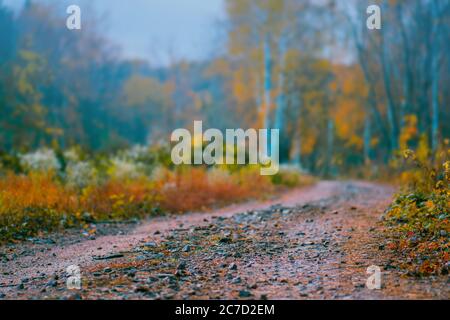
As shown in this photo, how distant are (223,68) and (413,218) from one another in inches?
835

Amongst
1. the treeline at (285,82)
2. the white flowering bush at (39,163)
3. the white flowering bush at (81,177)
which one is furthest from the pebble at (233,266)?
the treeline at (285,82)

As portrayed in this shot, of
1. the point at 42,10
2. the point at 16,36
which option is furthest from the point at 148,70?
the point at 16,36

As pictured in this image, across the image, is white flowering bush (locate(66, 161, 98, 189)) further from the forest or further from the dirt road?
the dirt road

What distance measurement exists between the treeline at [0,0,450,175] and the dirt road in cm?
724

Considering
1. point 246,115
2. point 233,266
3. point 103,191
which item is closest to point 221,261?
point 233,266

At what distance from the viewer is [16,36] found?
28.0 meters

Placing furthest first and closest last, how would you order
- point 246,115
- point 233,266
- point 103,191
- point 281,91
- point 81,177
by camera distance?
1. point 246,115
2. point 281,91
3. point 81,177
4. point 103,191
5. point 233,266

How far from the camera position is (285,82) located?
27.1 m

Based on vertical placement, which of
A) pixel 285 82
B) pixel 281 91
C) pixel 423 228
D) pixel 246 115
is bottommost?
pixel 423 228

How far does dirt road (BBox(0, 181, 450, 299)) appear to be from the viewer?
163 inches

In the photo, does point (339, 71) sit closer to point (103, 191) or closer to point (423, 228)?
point (103, 191)

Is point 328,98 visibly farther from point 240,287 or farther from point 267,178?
point 240,287

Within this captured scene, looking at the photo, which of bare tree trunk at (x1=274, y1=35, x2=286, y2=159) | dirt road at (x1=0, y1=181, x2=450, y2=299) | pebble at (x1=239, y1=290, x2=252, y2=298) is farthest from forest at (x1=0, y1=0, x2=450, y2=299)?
pebble at (x1=239, y1=290, x2=252, y2=298)

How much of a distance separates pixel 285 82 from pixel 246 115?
223 inches
